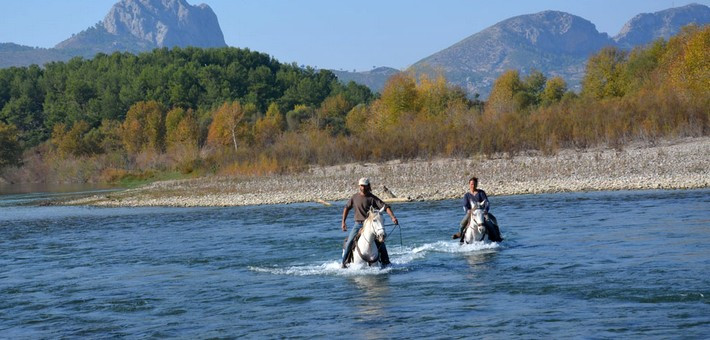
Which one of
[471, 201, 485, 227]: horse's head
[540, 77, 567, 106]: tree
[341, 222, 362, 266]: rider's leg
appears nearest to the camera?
[341, 222, 362, 266]: rider's leg

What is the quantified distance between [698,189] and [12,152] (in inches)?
3706

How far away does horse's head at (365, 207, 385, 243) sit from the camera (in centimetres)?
1931

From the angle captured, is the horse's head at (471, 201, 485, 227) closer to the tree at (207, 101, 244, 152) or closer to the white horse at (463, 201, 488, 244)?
the white horse at (463, 201, 488, 244)

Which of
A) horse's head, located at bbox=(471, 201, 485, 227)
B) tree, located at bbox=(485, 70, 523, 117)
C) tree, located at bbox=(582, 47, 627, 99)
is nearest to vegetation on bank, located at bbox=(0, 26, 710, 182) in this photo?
tree, located at bbox=(582, 47, 627, 99)

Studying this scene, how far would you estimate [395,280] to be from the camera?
19.5 metres

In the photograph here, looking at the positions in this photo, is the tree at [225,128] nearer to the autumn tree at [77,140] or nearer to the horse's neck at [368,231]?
the autumn tree at [77,140]

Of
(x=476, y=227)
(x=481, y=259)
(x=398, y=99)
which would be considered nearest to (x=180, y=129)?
(x=398, y=99)

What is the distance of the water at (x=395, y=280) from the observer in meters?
15.0

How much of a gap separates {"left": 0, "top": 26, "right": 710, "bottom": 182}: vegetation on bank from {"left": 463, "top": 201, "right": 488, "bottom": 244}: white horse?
33.7 metres

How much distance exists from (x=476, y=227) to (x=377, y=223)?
16.6 ft

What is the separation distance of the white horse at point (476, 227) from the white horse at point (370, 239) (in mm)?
3847

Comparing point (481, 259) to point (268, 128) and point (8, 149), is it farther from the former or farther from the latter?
point (8, 149)

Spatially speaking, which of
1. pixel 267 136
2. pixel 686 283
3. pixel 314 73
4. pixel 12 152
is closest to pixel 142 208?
pixel 686 283

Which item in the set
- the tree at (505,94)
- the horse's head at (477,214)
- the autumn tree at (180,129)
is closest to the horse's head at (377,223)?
the horse's head at (477,214)
